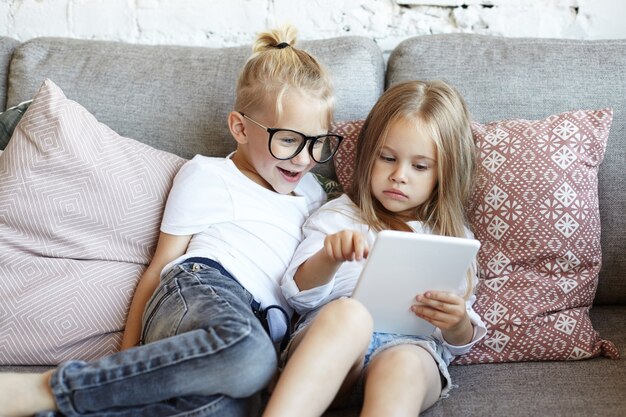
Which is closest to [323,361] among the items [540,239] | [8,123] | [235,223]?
[235,223]

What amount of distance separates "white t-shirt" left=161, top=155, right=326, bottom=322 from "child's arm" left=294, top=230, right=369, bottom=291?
0.09 m

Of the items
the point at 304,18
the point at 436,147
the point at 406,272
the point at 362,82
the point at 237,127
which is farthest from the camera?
the point at 304,18

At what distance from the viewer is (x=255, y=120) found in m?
1.64

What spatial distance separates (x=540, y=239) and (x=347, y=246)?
0.47 m

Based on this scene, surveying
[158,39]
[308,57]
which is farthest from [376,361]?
[158,39]

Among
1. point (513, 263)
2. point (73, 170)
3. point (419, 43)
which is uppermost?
point (419, 43)

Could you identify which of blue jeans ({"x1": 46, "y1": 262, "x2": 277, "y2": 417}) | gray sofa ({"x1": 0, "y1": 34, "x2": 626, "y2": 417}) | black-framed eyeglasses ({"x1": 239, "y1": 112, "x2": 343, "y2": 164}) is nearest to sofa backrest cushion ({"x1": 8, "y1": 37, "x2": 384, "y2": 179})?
gray sofa ({"x1": 0, "y1": 34, "x2": 626, "y2": 417})

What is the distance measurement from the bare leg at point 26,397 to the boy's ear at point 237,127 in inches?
26.7

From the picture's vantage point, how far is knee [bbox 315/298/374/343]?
131 cm

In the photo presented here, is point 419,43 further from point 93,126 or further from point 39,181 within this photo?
point 39,181

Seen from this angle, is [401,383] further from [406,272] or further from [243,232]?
[243,232]

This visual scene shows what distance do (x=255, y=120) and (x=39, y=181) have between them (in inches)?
19.1

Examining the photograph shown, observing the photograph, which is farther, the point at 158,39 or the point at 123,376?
the point at 158,39

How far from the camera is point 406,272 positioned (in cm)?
134
